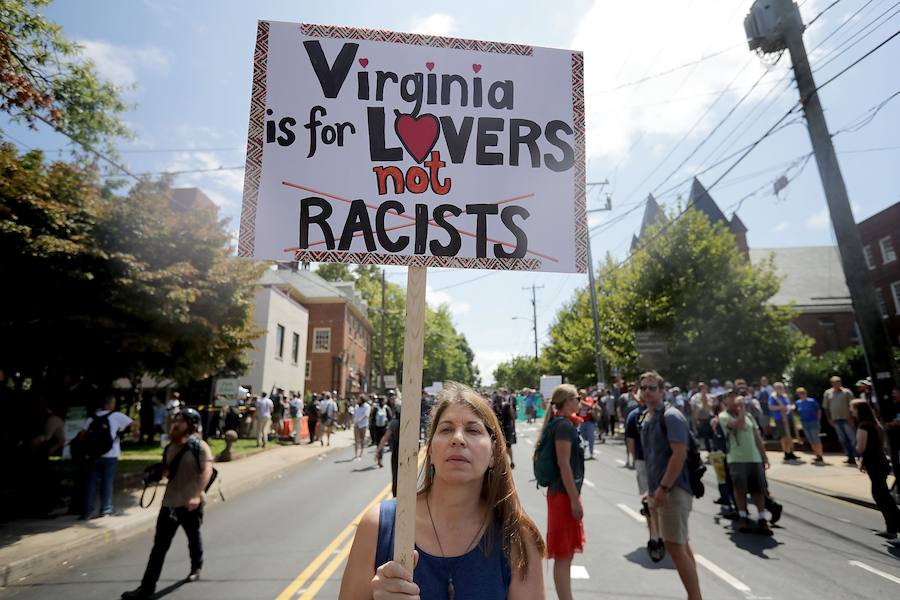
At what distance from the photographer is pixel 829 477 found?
11773mm

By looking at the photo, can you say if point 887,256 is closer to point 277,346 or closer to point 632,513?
point 632,513

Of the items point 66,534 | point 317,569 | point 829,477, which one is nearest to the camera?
point 317,569

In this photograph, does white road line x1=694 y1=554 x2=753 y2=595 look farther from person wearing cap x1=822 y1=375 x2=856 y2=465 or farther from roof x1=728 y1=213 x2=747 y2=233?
roof x1=728 y1=213 x2=747 y2=233

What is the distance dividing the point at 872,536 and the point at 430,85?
897 centimetres

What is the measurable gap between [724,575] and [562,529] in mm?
2472

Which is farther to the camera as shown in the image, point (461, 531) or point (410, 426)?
point (461, 531)

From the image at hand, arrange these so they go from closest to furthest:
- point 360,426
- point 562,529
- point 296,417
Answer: point 562,529 → point 360,426 → point 296,417

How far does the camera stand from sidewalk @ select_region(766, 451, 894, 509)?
32.5 ft

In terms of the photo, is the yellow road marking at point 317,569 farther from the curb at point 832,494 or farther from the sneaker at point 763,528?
the curb at point 832,494

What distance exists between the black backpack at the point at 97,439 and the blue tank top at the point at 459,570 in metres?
8.37

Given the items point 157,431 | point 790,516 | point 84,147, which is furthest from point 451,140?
point 157,431

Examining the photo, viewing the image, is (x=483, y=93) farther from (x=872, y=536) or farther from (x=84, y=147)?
(x=84, y=147)

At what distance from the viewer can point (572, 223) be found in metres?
2.47

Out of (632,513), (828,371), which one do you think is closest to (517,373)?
(828,371)
